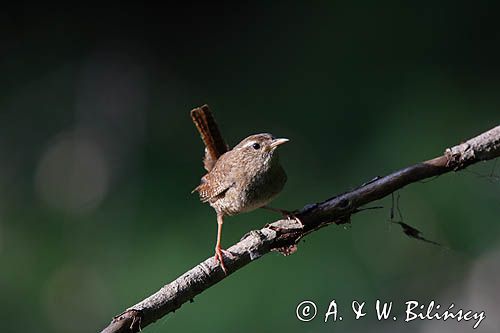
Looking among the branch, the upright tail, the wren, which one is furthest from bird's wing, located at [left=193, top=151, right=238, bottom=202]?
the branch

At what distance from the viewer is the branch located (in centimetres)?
183

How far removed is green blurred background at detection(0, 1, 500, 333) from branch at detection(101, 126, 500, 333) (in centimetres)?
101

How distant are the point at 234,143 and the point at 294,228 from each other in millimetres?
2315

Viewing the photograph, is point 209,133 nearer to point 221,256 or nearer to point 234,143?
point 221,256

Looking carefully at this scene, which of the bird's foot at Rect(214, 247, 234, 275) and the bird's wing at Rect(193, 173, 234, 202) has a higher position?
the bird's wing at Rect(193, 173, 234, 202)

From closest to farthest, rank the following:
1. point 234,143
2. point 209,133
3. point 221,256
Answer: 1. point 221,256
2. point 209,133
3. point 234,143

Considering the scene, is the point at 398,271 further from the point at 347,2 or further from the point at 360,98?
the point at 347,2

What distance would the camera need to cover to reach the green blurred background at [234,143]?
132 inches

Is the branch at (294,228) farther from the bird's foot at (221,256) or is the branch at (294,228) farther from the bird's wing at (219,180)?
the bird's wing at (219,180)

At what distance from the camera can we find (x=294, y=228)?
196 cm

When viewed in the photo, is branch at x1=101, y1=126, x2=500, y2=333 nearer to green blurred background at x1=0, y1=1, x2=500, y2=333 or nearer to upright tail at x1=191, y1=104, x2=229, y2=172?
upright tail at x1=191, y1=104, x2=229, y2=172

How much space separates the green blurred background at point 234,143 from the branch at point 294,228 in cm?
101

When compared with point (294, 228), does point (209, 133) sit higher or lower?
higher

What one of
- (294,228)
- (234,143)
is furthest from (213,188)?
(234,143)
